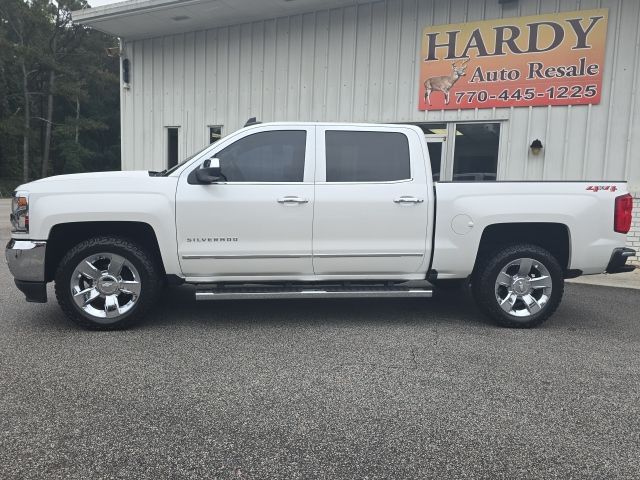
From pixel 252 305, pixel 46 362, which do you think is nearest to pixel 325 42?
pixel 252 305

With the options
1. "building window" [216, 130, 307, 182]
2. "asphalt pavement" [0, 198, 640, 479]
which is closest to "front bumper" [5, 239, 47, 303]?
"asphalt pavement" [0, 198, 640, 479]

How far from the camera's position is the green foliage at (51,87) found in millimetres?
41906

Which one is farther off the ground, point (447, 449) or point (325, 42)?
point (325, 42)

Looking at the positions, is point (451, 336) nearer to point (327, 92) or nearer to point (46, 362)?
point (46, 362)

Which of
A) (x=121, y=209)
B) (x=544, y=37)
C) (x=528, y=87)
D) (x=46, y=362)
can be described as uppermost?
(x=544, y=37)

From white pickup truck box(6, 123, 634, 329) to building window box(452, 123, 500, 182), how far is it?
473cm

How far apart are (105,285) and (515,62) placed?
7.96m

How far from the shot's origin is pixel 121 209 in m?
4.89

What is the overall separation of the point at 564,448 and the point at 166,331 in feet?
11.6

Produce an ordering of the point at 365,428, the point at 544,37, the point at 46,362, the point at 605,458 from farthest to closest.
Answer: the point at 544,37
the point at 46,362
the point at 365,428
the point at 605,458

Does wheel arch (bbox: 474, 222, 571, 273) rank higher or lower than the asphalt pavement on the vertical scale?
higher

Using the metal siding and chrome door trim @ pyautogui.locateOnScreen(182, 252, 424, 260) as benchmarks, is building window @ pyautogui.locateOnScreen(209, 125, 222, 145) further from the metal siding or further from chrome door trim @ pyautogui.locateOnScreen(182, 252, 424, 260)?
chrome door trim @ pyautogui.locateOnScreen(182, 252, 424, 260)

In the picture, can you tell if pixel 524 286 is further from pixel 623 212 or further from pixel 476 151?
pixel 476 151

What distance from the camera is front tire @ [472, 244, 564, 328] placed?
5.27 m
